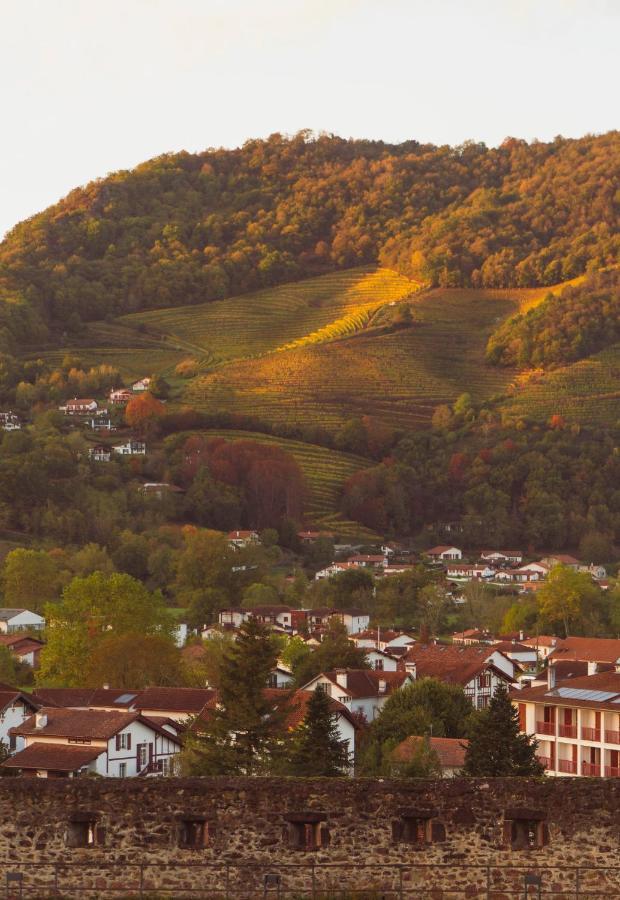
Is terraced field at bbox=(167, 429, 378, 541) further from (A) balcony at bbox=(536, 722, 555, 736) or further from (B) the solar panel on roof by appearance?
(A) balcony at bbox=(536, 722, 555, 736)

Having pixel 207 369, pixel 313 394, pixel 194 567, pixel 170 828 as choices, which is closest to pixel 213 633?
pixel 194 567

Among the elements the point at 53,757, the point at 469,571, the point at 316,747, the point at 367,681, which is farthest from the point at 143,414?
the point at 316,747

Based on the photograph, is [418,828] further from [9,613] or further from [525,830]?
[9,613]

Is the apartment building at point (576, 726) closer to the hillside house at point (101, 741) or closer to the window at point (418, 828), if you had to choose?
the hillside house at point (101, 741)

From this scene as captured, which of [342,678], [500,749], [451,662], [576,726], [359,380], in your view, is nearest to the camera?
[500,749]

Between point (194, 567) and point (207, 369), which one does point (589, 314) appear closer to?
point (207, 369)

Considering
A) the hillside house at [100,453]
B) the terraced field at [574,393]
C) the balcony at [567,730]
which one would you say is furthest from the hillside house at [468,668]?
the terraced field at [574,393]
